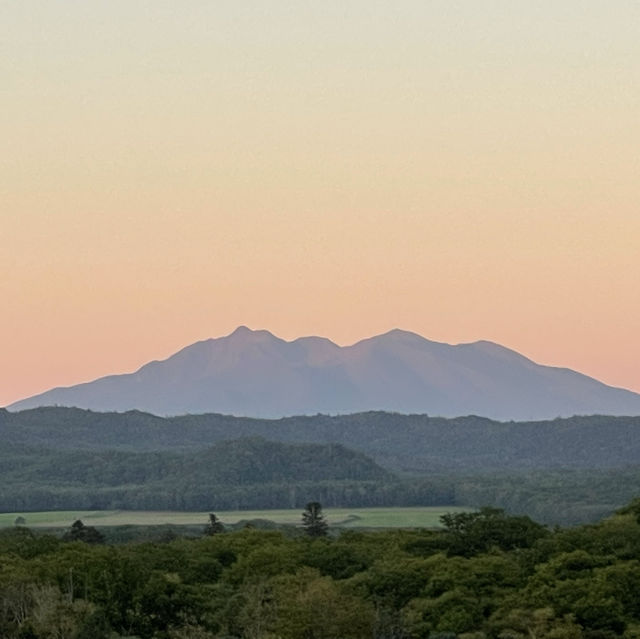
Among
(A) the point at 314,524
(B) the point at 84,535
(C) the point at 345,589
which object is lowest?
(C) the point at 345,589

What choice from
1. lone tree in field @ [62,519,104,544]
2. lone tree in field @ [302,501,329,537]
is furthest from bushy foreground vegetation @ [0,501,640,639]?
lone tree in field @ [302,501,329,537]

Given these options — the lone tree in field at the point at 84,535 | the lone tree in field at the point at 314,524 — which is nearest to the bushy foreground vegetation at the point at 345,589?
the lone tree in field at the point at 84,535

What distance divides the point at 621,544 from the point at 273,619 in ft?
81.8

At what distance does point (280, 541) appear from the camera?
358 ft

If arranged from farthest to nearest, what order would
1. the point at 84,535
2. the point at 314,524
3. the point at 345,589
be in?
the point at 314,524 → the point at 84,535 → the point at 345,589

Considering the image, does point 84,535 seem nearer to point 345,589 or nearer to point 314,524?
point 314,524

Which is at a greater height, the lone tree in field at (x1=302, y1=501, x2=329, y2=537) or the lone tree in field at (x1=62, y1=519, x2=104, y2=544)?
the lone tree in field at (x1=302, y1=501, x2=329, y2=537)

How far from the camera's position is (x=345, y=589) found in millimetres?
86875

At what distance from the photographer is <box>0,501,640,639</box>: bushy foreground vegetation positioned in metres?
78.4

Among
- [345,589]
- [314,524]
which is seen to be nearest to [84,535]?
[314,524]

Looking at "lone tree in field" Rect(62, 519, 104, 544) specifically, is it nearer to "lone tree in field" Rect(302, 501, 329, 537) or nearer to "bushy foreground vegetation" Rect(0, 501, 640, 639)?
"lone tree in field" Rect(302, 501, 329, 537)

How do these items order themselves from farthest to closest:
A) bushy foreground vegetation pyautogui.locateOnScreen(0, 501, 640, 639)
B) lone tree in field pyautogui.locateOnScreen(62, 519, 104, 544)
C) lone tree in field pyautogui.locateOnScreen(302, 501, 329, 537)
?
lone tree in field pyautogui.locateOnScreen(302, 501, 329, 537), lone tree in field pyautogui.locateOnScreen(62, 519, 104, 544), bushy foreground vegetation pyautogui.locateOnScreen(0, 501, 640, 639)

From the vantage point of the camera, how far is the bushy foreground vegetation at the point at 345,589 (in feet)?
257

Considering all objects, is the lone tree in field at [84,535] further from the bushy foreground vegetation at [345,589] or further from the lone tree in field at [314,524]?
the bushy foreground vegetation at [345,589]
